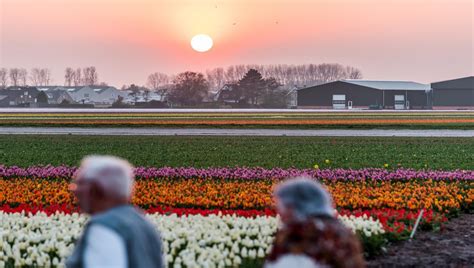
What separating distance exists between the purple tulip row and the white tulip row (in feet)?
17.4

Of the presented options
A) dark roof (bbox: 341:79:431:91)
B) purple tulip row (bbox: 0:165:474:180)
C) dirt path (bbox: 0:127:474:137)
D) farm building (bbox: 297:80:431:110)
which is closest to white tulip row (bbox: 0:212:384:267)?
purple tulip row (bbox: 0:165:474:180)

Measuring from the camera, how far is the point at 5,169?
15.5m

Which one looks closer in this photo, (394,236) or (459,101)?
(394,236)

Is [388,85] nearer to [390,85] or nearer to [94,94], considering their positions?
[390,85]

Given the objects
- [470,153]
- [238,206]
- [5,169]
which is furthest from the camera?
[470,153]

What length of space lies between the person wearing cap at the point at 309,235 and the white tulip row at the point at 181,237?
10.8ft

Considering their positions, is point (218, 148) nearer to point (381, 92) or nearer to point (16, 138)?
point (16, 138)

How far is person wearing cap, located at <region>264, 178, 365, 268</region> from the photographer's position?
2.88 metres

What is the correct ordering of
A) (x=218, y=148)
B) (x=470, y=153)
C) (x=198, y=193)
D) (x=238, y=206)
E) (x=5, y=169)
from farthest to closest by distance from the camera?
(x=218, y=148) → (x=470, y=153) → (x=5, y=169) → (x=198, y=193) → (x=238, y=206)

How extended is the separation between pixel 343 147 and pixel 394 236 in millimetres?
13586

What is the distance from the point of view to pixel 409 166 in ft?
54.1

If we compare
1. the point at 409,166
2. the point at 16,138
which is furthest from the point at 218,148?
the point at 16,138

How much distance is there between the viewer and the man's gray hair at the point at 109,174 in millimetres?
3117

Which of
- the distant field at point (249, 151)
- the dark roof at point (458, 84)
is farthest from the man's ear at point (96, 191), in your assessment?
the dark roof at point (458, 84)
